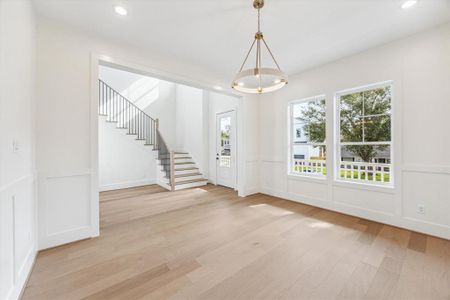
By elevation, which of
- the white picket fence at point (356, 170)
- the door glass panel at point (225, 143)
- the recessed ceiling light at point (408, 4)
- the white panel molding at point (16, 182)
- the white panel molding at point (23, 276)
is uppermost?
the recessed ceiling light at point (408, 4)

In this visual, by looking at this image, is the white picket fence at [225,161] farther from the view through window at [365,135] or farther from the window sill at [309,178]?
the view through window at [365,135]

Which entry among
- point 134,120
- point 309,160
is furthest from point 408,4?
point 134,120

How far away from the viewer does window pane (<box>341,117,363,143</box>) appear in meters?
3.34

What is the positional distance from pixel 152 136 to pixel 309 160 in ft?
17.5

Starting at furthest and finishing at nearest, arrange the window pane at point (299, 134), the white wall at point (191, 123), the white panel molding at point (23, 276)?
1. the white wall at point (191, 123)
2. the window pane at point (299, 134)
3. the white panel molding at point (23, 276)

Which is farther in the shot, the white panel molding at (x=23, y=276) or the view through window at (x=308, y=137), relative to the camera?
the view through window at (x=308, y=137)

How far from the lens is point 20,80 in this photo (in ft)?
5.61

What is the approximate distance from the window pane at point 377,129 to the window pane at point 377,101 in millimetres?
107

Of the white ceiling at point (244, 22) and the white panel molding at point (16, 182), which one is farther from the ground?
the white ceiling at point (244, 22)

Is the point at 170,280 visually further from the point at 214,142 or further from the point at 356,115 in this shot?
the point at 214,142

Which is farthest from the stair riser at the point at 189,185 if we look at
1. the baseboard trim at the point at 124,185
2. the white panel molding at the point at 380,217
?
the white panel molding at the point at 380,217

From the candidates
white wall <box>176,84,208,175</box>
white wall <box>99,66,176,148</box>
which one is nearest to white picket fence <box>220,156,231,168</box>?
white wall <box>176,84,208,175</box>

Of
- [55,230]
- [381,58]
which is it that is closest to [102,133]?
[55,230]

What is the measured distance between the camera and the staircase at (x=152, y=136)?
18.5 ft
